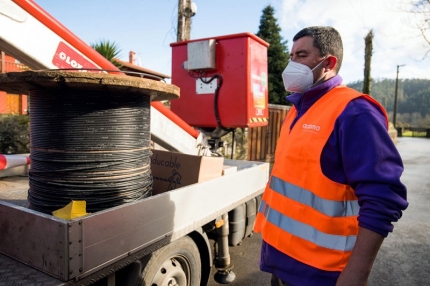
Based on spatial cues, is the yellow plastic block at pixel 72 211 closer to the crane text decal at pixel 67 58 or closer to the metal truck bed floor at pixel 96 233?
the metal truck bed floor at pixel 96 233

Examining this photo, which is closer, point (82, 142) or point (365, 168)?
point (365, 168)

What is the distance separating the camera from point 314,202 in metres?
1.58

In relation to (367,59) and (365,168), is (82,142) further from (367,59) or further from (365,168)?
(367,59)

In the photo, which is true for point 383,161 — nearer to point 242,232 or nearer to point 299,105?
point 299,105

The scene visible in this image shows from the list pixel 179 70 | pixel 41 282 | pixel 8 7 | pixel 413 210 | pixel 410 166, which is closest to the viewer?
pixel 41 282

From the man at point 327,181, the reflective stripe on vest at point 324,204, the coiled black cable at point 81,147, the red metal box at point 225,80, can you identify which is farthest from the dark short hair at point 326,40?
the red metal box at point 225,80

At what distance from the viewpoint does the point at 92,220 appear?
5.67ft

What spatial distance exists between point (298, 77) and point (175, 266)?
1.77 metres

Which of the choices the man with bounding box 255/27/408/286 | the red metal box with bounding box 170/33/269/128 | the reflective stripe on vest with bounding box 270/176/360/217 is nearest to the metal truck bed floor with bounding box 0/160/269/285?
the man with bounding box 255/27/408/286

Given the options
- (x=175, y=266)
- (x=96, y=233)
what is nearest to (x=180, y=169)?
(x=175, y=266)

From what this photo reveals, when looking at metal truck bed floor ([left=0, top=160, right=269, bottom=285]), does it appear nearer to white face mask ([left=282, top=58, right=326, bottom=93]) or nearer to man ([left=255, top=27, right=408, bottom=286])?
man ([left=255, top=27, right=408, bottom=286])

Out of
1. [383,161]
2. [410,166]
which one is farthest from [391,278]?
[410,166]

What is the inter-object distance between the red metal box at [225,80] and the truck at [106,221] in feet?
3.14

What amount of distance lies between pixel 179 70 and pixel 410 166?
12771mm
